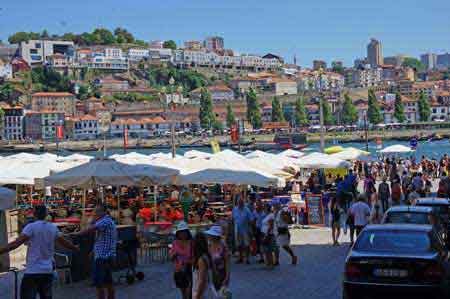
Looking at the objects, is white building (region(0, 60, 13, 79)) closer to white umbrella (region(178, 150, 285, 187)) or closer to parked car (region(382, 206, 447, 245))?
white umbrella (region(178, 150, 285, 187))

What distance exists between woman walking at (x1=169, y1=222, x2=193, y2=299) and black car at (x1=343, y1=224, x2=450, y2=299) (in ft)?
4.89

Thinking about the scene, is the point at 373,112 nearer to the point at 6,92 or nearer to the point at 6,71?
the point at 6,92

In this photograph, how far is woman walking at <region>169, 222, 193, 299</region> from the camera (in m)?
7.48

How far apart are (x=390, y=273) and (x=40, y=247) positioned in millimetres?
3178

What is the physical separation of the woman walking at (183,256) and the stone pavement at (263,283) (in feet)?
5.32

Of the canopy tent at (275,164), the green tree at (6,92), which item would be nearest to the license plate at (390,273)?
the canopy tent at (275,164)

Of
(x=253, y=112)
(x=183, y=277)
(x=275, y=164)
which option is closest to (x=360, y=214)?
(x=183, y=277)

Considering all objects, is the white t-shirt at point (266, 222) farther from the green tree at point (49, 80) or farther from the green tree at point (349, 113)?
the green tree at point (49, 80)

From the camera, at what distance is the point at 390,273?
7.39m

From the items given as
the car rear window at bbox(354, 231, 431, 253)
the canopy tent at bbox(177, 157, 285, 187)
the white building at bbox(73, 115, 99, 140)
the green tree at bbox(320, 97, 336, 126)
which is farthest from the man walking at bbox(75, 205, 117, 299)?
the white building at bbox(73, 115, 99, 140)

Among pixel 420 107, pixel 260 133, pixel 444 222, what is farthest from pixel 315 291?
pixel 420 107

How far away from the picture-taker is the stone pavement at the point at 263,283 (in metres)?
9.22

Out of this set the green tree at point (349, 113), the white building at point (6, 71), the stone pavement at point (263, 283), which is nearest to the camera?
the stone pavement at point (263, 283)

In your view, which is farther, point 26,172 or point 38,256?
point 26,172
